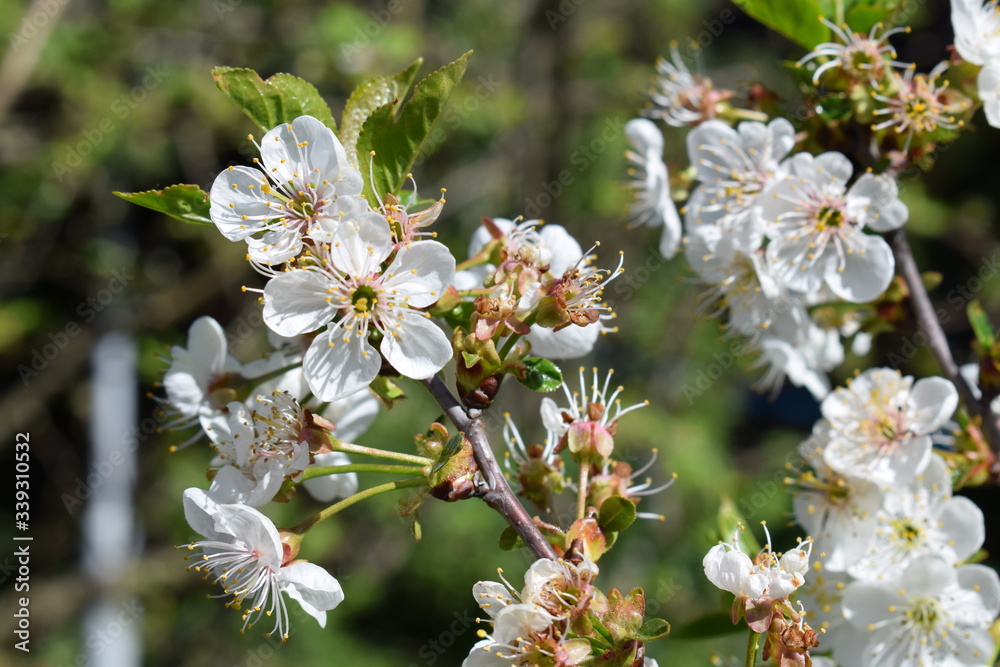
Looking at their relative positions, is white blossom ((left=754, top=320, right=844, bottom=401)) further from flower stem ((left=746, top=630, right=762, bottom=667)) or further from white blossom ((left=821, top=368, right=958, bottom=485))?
flower stem ((left=746, top=630, right=762, bottom=667))

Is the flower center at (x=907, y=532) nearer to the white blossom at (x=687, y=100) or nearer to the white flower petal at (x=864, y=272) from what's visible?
the white flower petal at (x=864, y=272)

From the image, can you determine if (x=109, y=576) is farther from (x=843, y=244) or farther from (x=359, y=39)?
(x=843, y=244)

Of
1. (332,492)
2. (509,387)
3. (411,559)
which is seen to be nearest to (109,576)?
(411,559)

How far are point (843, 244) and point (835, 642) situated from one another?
57 centimetres

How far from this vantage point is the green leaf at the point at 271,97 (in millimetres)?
827

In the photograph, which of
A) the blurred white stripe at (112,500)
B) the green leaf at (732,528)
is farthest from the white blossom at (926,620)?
the blurred white stripe at (112,500)

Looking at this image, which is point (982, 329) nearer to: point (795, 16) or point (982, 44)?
point (982, 44)

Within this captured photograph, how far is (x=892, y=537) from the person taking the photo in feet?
→ 3.62

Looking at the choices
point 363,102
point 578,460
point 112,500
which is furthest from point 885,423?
point 112,500

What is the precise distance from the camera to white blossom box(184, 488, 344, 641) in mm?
770

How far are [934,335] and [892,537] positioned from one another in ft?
1.00

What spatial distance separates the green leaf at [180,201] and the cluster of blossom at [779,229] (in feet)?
2.32

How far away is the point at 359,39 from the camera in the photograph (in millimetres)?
3127

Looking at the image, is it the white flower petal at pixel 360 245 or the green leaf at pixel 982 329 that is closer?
the white flower petal at pixel 360 245
